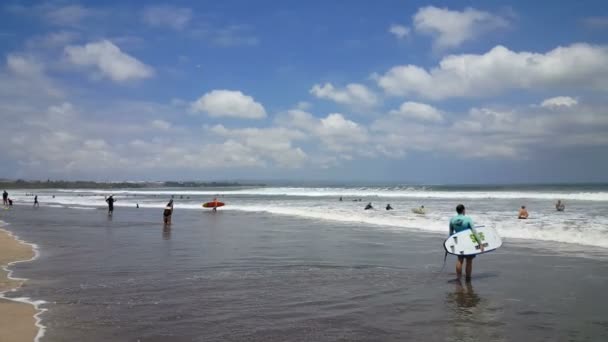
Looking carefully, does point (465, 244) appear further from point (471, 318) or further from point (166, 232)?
point (166, 232)

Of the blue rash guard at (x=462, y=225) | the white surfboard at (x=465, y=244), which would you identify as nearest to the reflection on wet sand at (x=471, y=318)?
the white surfboard at (x=465, y=244)

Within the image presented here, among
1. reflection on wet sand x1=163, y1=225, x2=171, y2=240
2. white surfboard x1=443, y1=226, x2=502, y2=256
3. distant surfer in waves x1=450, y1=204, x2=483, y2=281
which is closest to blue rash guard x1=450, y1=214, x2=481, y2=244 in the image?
distant surfer in waves x1=450, y1=204, x2=483, y2=281

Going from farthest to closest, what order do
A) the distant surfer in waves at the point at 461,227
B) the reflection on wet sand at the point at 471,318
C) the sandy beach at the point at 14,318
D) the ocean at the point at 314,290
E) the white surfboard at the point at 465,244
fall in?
the white surfboard at the point at 465,244
the distant surfer in waves at the point at 461,227
the ocean at the point at 314,290
the reflection on wet sand at the point at 471,318
the sandy beach at the point at 14,318

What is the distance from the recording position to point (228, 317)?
27.8 ft

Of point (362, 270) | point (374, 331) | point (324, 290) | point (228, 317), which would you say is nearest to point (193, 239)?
point (362, 270)

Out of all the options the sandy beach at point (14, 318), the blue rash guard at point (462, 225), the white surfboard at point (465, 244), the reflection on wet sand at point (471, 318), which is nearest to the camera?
the sandy beach at point (14, 318)

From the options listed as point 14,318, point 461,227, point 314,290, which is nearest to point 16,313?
point 14,318

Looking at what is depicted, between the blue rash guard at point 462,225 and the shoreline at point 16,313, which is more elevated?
the blue rash guard at point 462,225

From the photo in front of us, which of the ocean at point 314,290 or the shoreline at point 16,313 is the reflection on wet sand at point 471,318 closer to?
the ocean at point 314,290

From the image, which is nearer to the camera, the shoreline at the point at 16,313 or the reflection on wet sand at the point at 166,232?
the shoreline at the point at 16,313

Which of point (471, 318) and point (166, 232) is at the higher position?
point (471, 318)

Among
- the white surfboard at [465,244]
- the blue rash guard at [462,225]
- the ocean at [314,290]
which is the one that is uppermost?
the blue rash guard at [462,225]

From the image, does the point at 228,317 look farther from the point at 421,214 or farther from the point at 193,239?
the point at 421,214

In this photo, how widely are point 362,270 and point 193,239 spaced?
388 inches
